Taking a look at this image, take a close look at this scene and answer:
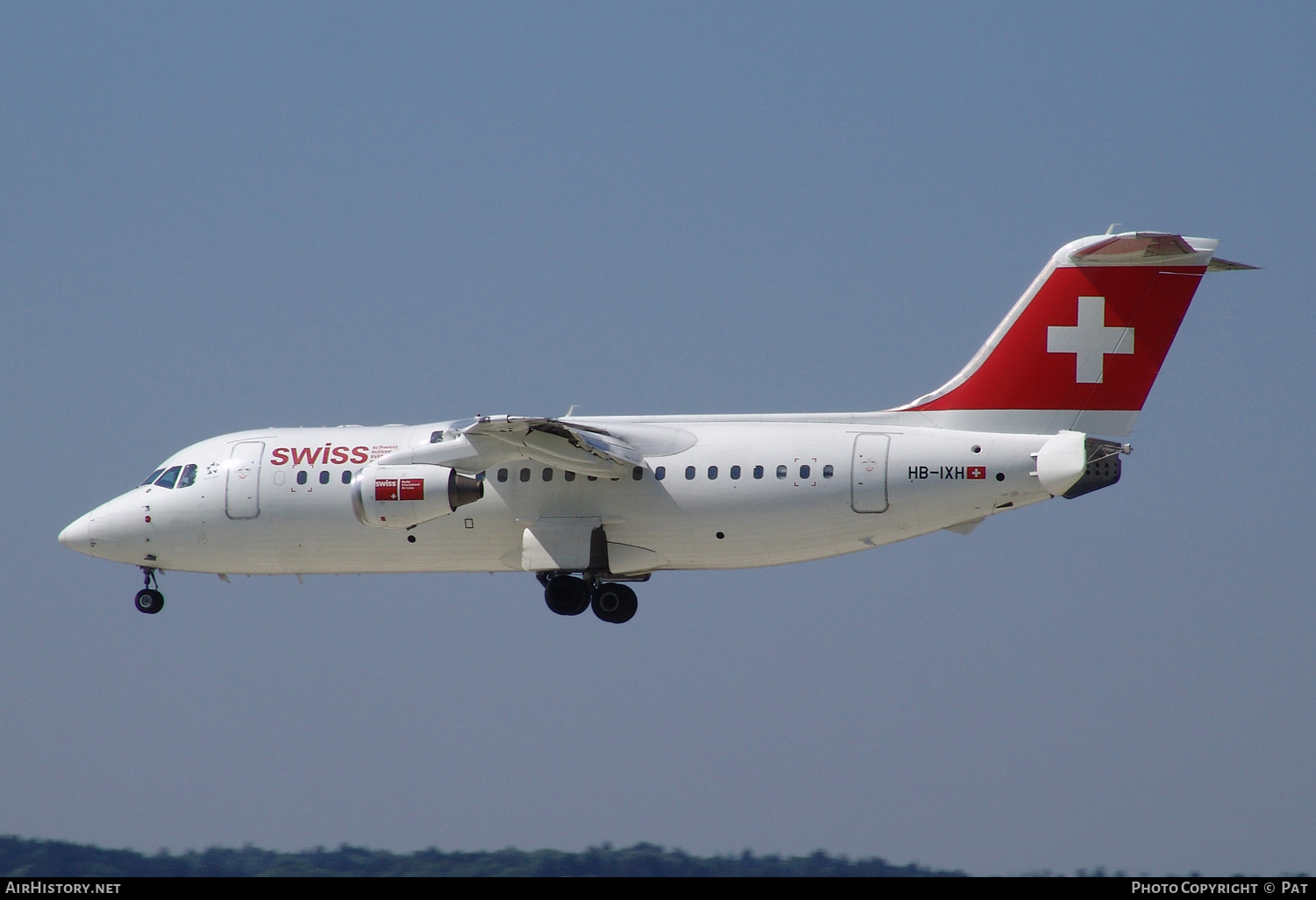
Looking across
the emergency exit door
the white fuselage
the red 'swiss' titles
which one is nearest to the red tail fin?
the white fuselage

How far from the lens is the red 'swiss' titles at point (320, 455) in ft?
74.5

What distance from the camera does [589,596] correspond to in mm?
22406

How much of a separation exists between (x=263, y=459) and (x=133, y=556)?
2559 mm

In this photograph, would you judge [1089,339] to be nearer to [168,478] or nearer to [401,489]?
[401,489]

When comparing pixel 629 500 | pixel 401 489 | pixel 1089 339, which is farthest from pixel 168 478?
pixel 1089 339

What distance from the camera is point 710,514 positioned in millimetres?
21219

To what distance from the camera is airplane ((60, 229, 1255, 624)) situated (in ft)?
67.5

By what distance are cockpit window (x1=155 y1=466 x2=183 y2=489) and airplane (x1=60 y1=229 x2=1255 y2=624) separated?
172 cm

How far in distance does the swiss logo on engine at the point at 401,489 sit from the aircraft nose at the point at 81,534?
18.2ft

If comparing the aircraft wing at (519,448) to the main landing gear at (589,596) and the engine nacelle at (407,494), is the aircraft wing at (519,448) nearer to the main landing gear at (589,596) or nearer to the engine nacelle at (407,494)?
the engine nacelle at (407,494)
